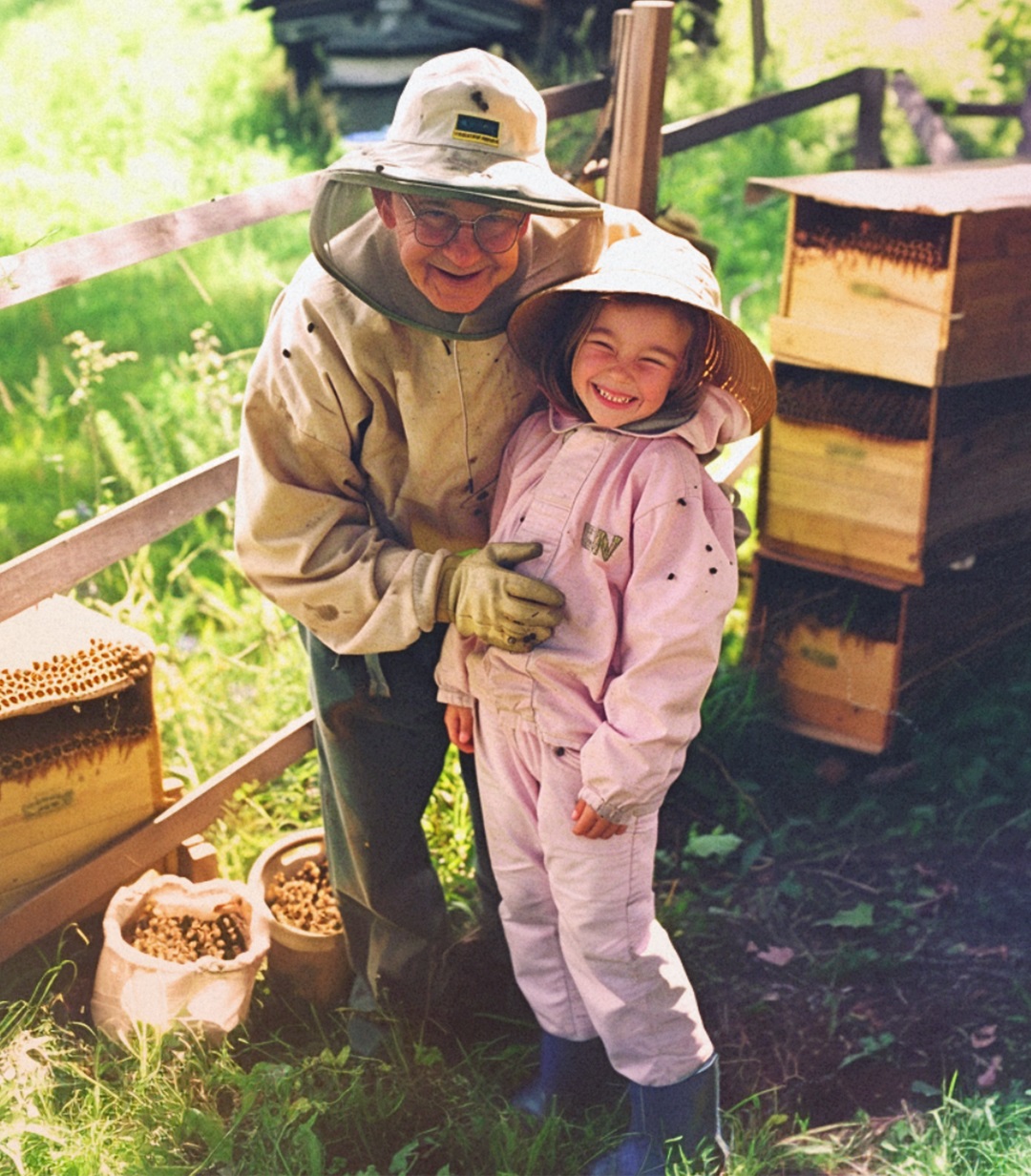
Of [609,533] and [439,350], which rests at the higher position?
[439,350]

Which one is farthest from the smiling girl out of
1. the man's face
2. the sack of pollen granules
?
the sack of pollen granules

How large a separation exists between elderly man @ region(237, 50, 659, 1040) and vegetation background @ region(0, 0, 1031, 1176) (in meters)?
0.82

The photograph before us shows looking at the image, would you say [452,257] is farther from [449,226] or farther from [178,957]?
[178,957]

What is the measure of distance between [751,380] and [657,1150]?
1535mm

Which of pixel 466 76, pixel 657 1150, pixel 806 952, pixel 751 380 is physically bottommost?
pixel 806 952

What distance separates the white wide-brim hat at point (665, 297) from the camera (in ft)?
7.93

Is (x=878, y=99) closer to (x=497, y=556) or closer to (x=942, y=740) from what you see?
(x=942, y=740)

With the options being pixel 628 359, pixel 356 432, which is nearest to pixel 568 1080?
pixel 356 432

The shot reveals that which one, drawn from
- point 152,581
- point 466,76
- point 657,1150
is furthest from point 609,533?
point 152,581

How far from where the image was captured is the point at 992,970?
3537mm

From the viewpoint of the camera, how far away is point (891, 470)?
13.2 ft

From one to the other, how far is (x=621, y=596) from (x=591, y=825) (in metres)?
0.42

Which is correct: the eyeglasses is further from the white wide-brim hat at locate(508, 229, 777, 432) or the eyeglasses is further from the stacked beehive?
the stacked beehive

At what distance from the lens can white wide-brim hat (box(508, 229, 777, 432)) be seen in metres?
2.42
